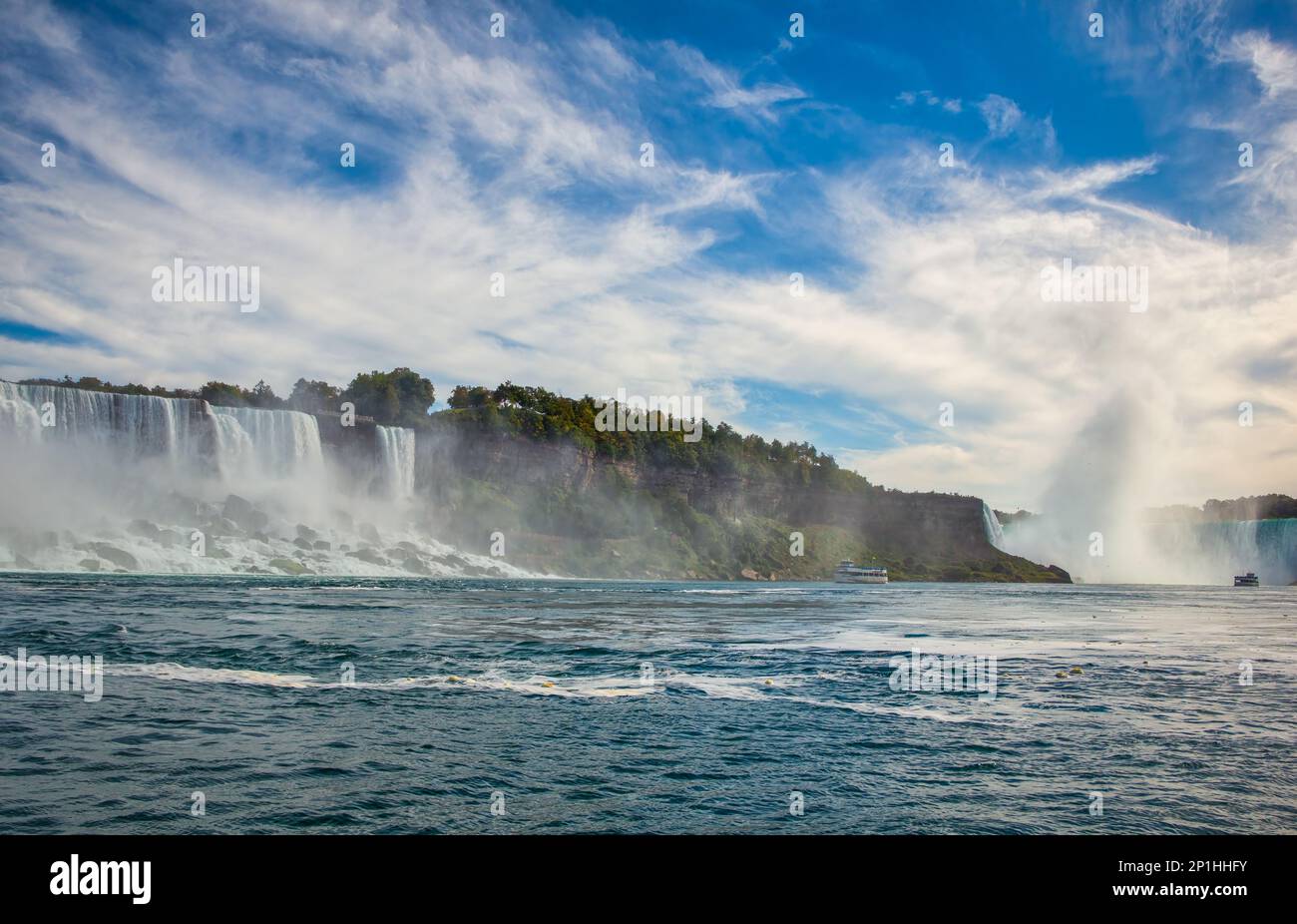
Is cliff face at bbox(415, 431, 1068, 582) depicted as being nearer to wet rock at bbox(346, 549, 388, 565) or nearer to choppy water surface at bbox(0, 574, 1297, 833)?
wet rock at bbox(346, 549, 388, 565)

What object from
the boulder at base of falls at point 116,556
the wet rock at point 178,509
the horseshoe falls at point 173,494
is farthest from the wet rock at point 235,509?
the boulder at base of falls at point 116,556

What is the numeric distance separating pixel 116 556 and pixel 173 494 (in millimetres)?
12323

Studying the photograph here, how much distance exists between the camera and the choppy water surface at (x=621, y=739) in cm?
797

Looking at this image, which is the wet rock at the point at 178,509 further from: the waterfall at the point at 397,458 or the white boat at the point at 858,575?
the white boat at the point at 858,575

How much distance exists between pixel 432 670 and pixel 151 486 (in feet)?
252

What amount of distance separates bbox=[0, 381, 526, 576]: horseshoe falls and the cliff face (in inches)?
876

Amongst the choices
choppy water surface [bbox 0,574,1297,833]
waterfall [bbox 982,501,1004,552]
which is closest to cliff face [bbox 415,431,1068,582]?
waterfall [bbox 982,501,1004,552]

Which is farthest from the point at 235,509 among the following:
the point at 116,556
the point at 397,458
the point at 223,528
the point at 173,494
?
the point at 397,458

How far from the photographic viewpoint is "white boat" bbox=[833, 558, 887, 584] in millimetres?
139625

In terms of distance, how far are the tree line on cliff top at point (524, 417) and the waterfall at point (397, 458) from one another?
15.3 meters

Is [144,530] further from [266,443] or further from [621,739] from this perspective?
[621,739]

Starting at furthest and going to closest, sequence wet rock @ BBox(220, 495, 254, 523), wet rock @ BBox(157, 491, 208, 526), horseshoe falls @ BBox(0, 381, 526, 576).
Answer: wet rock @ BBox(220, 495, 254, 523)
wet rock @ BBox(157, 491, 208, 526)
horseshoe falls @ BBox(0, 381, 526, 576)
